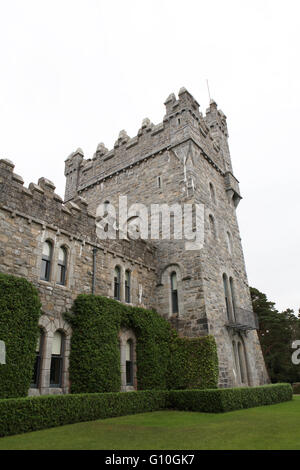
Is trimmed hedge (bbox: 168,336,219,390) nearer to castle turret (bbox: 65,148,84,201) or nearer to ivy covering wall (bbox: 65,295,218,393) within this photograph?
ivy covering wall (bbox: 65,295,218,393)

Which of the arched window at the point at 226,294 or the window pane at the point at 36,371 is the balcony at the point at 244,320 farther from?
the window pane at the point at 36,371

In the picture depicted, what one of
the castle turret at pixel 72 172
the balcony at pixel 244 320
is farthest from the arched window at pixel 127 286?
the castle turret at pixel 72 172

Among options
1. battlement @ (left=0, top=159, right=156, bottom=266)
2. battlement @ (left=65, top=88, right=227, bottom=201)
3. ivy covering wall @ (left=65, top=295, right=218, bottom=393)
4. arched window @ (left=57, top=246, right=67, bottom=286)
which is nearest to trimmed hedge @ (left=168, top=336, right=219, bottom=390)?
ivy covering wall @ (left=65, top=295, right=218, bottom=393)

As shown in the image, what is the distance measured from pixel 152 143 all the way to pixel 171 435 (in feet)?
63.6

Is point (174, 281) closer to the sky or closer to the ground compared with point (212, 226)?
closer to the ground

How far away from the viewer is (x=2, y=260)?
11.6 metres

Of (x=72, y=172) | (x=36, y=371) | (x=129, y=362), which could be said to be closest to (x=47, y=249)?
(x=36, y=371)

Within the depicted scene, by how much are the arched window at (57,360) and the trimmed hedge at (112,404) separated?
Answer: 1.43 m

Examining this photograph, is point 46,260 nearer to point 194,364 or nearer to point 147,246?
point 147,246

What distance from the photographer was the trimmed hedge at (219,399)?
13353 mm

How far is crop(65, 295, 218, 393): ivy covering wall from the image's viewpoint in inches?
506

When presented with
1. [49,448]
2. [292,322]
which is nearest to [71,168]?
[49,448]

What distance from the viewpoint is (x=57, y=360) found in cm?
1266

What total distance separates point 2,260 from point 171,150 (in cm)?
1420
